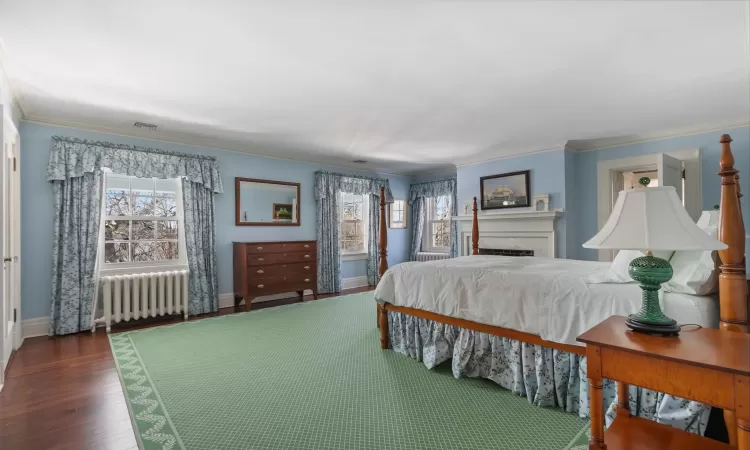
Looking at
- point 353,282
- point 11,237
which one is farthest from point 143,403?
point 353,282

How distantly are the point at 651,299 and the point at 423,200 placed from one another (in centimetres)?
582

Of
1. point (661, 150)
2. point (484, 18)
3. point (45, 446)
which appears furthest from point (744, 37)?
point (45, 446)

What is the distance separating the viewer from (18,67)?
2586 mm

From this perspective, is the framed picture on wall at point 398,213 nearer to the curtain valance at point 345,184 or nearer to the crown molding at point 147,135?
the curtain valance at point 345,184

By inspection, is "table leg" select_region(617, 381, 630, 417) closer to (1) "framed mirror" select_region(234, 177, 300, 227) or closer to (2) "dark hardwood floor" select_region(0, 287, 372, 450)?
(2) "dark hardwood floor" select_region(0, 287, 372, 450)

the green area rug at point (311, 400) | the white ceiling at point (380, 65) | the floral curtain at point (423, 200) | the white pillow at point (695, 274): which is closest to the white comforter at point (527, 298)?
the white pillow at point (695, 274)

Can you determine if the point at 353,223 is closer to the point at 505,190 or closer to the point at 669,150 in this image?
the point at 505,190

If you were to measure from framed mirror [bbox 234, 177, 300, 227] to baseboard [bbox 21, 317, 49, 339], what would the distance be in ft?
7.45

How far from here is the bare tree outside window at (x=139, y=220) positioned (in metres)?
4.22

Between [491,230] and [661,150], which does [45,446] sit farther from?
[661,150]

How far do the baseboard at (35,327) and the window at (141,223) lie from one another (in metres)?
0.72

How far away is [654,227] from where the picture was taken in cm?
137

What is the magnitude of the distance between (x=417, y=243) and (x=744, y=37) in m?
5.41

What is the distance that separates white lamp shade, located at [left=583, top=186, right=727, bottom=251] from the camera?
4.34ft
